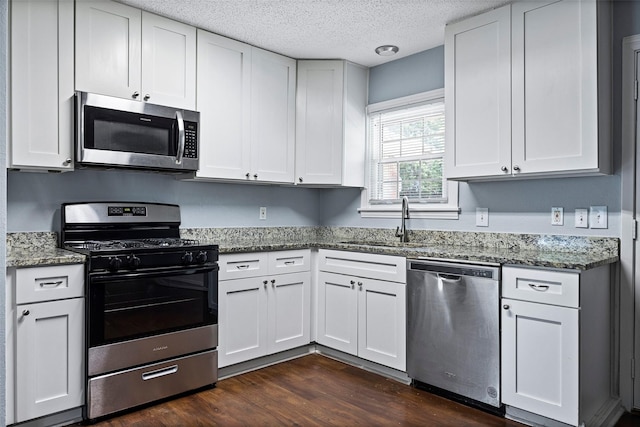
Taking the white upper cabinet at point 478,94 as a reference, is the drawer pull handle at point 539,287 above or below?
below

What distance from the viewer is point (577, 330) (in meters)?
2.16

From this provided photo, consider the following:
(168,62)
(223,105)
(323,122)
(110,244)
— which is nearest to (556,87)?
(323,122)

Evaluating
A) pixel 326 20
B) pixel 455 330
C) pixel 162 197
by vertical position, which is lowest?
pixel 455 330

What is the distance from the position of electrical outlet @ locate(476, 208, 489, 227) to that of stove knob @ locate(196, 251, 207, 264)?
1.89 m

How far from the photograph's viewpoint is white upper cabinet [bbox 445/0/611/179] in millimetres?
2406

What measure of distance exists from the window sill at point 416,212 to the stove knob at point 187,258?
169 cm

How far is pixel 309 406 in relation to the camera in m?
2.61

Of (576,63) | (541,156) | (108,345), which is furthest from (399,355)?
(576,63)

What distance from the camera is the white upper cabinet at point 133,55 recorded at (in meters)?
2.63

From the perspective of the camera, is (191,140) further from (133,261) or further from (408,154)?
(408,154)

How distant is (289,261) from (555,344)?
1.83 m

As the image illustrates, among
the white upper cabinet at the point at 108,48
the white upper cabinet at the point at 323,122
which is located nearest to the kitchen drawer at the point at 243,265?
the white upper cabinet at the point at 323,122

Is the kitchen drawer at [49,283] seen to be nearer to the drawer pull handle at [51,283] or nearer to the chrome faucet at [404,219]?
the drawer pull handle at [51,283]

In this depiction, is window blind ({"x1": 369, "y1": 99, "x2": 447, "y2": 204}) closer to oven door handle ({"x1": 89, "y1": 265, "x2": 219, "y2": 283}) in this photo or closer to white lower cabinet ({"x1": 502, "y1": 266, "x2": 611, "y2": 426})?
white lower cabinet ({"x1": 502, "y1": 266, "x2": 611, "y2": 426})
